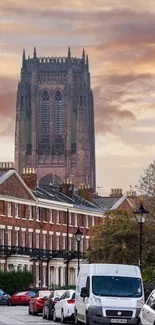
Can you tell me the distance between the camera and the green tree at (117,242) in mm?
101562

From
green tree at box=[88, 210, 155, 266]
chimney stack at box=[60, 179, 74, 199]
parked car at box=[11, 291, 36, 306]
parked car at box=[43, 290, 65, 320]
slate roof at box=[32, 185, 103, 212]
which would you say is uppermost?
chimney stack at box=[60, 179, 74, 199]

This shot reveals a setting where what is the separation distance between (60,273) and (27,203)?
11.2 m

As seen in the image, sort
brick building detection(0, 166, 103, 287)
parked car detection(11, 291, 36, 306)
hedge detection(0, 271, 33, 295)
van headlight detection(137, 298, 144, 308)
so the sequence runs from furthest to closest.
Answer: brick building detection(0, 166, 103, 287) → hedge detection(0, 271, 33, 295) → parked car detection(11, 291, 36, 306) → van headlight detection(137, 298, 144, 308)

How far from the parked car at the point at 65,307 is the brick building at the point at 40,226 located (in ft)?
222

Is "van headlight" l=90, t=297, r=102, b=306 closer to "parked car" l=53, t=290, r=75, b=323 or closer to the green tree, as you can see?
"parked car" l=53, t=290, r=75, b=323

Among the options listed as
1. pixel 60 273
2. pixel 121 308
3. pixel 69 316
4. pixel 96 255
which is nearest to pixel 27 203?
pixel 60 273

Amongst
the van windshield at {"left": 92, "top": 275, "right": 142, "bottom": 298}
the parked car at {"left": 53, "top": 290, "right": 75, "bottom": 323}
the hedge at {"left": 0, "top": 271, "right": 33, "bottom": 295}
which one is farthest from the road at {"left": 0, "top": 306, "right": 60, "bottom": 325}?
the hedge at {"left": 0, "top": 271, "right": 33, "bottom": 295}

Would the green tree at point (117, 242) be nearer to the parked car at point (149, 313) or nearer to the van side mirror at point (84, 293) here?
the van side mirror at point (84, 293)

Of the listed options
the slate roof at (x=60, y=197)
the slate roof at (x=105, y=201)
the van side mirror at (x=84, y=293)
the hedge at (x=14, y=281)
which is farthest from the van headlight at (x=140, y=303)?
the slate roof at (x=105, y=201)

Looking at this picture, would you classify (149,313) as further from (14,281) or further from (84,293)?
(14,281)

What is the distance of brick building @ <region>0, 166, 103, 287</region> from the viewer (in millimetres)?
127062

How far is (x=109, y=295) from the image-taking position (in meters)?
47.3

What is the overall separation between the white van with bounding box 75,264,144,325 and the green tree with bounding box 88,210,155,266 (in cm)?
5056

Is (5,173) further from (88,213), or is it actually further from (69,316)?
(69,316)
